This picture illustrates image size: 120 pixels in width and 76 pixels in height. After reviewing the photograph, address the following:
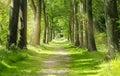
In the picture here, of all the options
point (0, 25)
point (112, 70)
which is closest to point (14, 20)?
point (112, 70)

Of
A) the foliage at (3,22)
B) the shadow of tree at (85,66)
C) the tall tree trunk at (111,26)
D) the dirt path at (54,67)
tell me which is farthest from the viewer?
the foliage at (3,22)

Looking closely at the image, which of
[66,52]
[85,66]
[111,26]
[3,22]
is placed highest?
[111,26]

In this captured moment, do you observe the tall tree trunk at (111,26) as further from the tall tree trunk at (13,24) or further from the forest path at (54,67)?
the tall tree trunk at (13,24)

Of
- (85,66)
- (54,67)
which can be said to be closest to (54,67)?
(54,67)

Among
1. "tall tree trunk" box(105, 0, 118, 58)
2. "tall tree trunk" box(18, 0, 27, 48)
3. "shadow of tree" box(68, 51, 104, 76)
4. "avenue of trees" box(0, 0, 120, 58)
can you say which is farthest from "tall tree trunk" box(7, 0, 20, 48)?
"tall tree trunk" box(105, 0, 118, 58)

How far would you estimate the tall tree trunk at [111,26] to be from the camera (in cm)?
1595

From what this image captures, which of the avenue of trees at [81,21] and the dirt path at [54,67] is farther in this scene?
the avenue of trees at [81,21]

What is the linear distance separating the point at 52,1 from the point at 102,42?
18.5m

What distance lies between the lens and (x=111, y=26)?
1617 cm

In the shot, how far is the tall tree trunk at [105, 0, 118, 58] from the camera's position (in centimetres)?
1595

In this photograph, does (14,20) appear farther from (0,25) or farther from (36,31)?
(0,25)

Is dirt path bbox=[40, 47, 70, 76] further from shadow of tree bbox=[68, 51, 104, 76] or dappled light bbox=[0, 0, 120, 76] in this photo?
shadow of tree bbox=[68, 51, 104, 76]

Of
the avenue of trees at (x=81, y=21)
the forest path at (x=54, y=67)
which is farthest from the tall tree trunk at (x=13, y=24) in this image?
the forest path at (x=54, y=67)

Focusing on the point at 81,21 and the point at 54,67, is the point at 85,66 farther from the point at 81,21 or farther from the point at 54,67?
the point at 81,21
